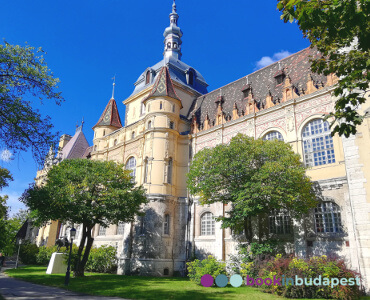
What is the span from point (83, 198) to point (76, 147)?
31.9 metres

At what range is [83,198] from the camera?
2119cm

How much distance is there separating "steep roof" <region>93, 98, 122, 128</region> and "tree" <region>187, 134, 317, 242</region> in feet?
69.8

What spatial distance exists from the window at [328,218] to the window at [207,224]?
916cm

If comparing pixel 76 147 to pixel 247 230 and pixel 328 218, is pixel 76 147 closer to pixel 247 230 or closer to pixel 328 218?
pixel 247 230

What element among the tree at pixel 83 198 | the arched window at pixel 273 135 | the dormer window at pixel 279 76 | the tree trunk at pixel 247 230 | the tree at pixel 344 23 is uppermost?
the dormer window at pixel 279 76

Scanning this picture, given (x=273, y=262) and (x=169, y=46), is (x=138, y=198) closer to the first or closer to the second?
(x=273, y=262)

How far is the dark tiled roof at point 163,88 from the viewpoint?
30938mm

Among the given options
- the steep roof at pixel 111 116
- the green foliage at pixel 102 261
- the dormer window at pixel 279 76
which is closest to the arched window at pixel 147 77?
the steep roof at pixel 111 116

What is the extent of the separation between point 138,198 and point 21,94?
13.1 metres

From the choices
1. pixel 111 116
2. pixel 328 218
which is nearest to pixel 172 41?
pixel 111 116

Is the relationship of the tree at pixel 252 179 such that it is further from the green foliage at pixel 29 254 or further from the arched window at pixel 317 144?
the green foliage at pixel 29 254

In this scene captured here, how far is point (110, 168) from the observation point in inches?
939

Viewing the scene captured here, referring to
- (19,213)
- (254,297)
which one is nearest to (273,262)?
(254,297)

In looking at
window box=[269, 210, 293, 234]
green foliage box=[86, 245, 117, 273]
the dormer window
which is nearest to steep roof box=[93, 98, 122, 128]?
green foliage box=[86, 245, 117, 273]
